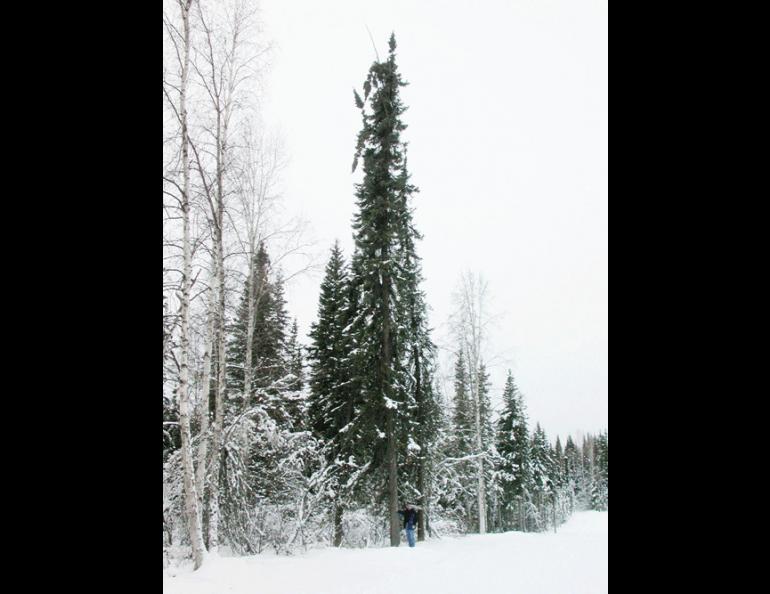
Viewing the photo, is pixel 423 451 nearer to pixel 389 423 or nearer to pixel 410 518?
pixel 389 423

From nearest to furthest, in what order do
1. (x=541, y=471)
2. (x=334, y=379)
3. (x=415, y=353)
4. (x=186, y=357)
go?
(x=186, y=357) → (x=415, y=353) → (x=334, y=379) → (x=541, y=471)

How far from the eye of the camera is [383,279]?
17.3 metres

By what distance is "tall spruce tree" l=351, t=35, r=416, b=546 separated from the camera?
55.2 feet

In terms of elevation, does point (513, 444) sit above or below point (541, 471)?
above

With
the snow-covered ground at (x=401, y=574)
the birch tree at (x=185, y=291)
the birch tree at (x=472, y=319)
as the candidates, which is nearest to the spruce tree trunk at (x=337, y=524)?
the snow-covered ground at (x=401, y=574)

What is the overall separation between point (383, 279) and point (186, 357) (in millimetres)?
8706

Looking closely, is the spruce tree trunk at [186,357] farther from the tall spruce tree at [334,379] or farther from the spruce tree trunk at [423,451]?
the spruce tree trunk at [423,451]

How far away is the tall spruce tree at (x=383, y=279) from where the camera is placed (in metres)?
16.8

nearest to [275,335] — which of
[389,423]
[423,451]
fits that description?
[389,423]

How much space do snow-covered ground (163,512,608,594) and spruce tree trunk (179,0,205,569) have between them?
0.85 meters

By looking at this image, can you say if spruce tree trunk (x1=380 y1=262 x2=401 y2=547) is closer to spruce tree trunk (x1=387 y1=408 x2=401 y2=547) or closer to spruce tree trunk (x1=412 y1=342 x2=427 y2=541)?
spruce tree trunk (x1=387 y1=408 x2=401 y2=547)

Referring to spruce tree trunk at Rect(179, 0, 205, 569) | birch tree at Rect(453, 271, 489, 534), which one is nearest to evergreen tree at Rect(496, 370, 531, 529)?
birch tree at Rect(453, 271, 489, 534)

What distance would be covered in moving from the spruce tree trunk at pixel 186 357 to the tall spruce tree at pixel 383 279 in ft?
24.6
